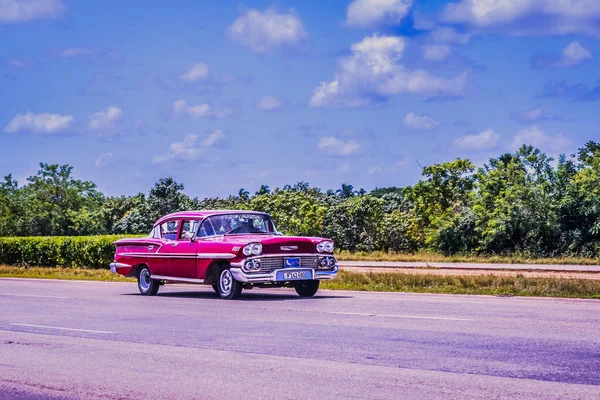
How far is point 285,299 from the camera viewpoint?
18547 mm

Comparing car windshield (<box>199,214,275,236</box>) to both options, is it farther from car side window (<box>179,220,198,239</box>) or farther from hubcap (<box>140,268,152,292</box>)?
hubcap (<box>140,268,152,292</box>)

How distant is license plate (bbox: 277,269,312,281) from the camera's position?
704 inches

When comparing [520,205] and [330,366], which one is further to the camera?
[520,205]

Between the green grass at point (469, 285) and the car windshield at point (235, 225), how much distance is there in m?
3.99

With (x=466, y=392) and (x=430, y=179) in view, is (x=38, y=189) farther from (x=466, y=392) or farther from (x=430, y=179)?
(x=466, y=392)

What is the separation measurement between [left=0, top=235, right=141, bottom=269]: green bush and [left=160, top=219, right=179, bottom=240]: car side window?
58.3 ft

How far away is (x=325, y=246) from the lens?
739 inches

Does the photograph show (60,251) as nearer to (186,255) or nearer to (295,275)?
(186,255)

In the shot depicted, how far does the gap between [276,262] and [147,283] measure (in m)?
4.32

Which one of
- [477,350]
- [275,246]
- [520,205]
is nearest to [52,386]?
[477,350]

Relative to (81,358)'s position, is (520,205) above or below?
above

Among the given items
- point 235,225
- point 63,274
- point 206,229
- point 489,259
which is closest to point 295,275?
point 235,225

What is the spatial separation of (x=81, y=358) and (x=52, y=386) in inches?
70.1

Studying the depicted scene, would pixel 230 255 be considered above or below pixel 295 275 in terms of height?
above
